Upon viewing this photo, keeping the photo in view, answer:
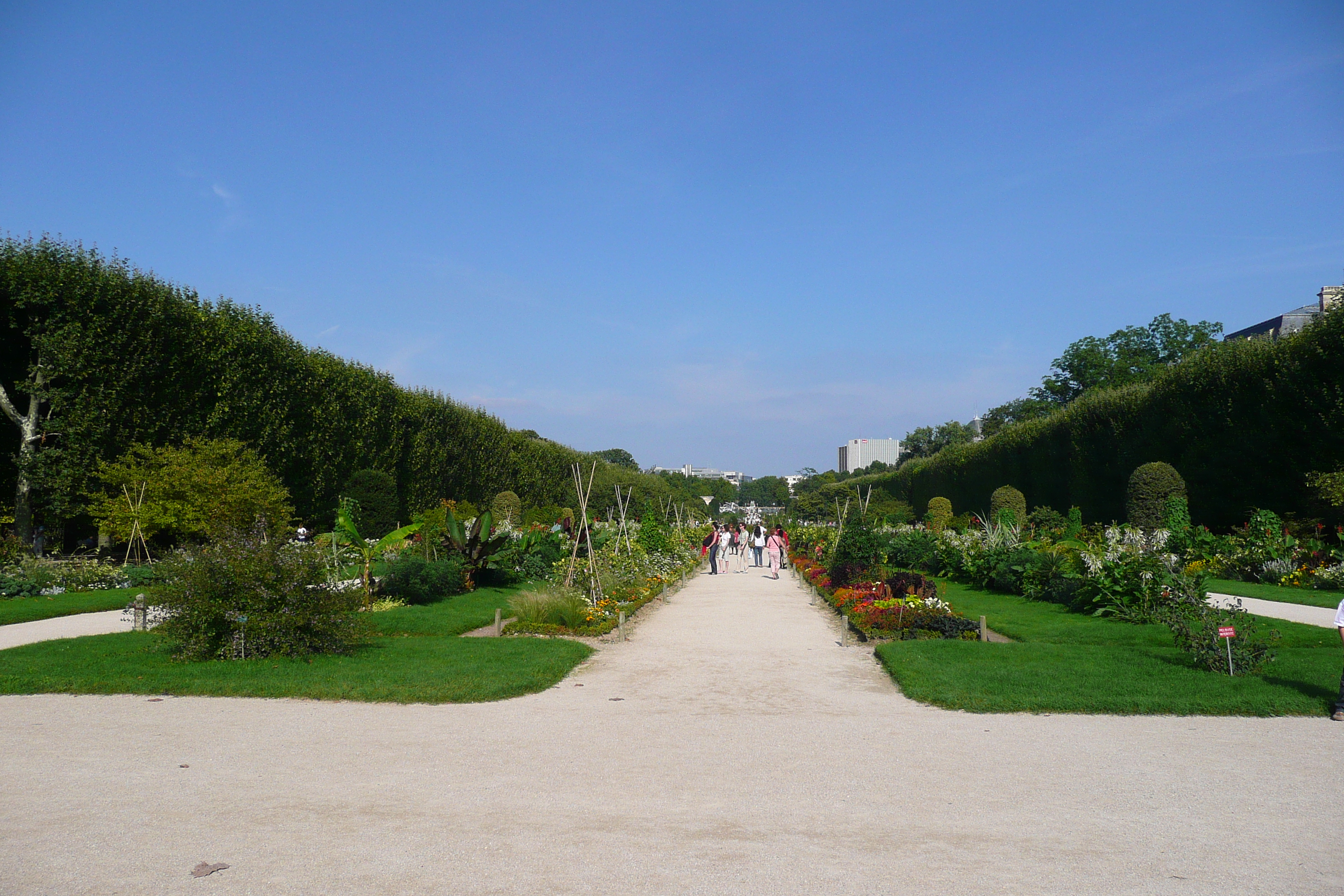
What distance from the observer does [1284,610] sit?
41.4 ft

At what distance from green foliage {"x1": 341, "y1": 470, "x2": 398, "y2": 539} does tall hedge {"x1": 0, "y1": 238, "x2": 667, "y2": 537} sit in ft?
2.06

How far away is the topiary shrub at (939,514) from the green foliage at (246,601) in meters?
23.1

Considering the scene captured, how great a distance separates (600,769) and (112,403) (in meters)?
17.3

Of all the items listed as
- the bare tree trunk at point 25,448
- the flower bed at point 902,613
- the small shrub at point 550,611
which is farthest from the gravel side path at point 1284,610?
the bare tree trunk at point 25,448

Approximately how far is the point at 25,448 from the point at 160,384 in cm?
307

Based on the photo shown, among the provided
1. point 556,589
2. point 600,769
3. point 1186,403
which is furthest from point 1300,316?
point 600,769

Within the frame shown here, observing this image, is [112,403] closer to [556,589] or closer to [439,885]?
[556,589]

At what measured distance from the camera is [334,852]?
3.87 m

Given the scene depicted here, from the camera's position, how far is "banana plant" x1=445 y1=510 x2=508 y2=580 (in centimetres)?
1753

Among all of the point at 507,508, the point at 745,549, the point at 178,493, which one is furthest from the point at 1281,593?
the point at 507,508

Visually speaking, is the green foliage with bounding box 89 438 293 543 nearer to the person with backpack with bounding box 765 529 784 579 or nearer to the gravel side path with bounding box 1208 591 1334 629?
the person with backpack with bounding box 765 529 784 579

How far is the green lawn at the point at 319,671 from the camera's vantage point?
7.63 m

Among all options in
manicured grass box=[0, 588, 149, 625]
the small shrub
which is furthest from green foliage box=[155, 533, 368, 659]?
manicured grass box=[0, 588, 149, 625]

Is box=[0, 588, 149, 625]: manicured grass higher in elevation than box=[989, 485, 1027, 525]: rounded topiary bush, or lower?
lower
